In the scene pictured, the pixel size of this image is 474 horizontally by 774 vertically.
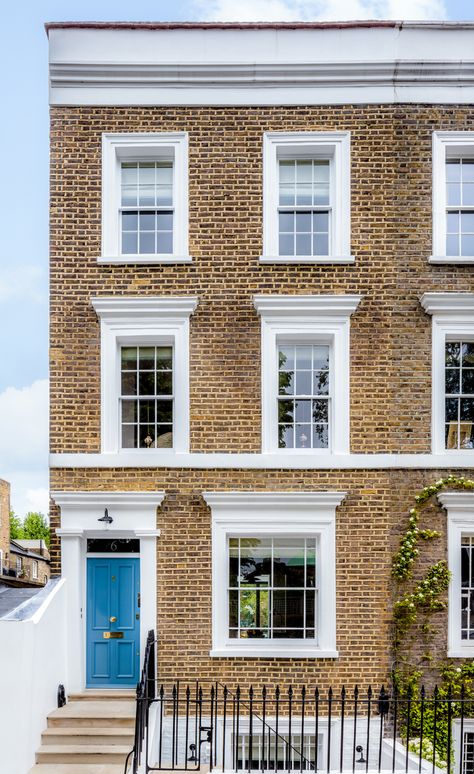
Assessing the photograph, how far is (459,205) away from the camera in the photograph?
38.7 feet

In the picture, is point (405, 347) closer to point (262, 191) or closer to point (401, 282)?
point (401, 282)

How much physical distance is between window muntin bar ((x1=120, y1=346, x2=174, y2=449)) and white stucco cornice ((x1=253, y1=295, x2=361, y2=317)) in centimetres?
168

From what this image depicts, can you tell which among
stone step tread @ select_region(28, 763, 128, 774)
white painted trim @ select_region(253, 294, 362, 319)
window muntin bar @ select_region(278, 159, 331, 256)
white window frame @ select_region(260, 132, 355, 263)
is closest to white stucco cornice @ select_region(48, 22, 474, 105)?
white window frame @ select_region(260, 132, 355, 263)

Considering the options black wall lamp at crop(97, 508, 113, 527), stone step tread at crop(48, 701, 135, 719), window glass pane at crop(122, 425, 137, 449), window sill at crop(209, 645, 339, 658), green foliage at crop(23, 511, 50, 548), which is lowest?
green foliage at crop(23, 511, 50, 548)

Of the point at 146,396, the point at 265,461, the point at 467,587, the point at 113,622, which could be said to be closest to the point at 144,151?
the point at 146,396

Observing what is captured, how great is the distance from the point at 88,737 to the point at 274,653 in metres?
2.92

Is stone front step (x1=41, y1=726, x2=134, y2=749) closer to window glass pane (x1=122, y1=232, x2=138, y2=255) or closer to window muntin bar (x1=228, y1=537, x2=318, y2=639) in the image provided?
window muntin bar (x1=228, y1=537, x2=318, y2=639)

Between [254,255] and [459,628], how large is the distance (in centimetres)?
658

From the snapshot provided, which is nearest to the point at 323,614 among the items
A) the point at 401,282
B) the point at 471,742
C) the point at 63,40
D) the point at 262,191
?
the point at 471,742

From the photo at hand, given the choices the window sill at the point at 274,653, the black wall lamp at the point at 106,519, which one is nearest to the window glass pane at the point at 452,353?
the window sill at the point at 274,653

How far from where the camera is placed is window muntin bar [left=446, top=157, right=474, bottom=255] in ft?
38.8

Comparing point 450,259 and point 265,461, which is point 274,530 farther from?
point 450,259

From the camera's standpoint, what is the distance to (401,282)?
37.7 feet

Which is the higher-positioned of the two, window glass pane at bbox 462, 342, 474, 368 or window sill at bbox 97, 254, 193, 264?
window sill at bbox 97, 254, 193, 264
